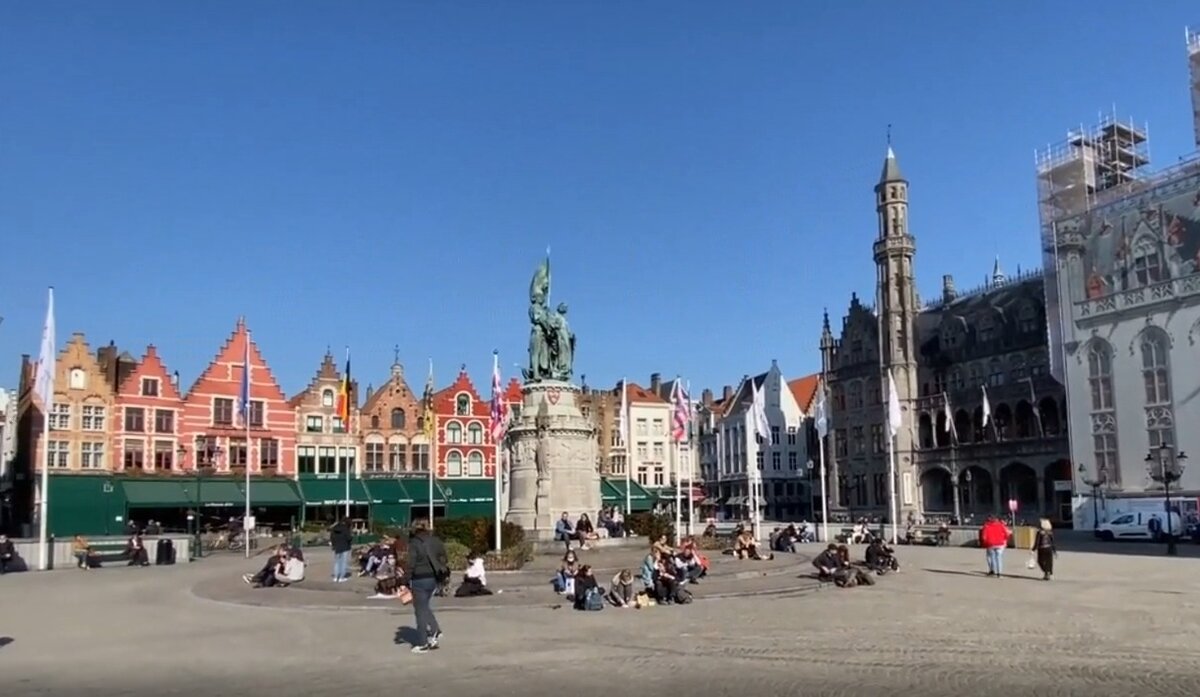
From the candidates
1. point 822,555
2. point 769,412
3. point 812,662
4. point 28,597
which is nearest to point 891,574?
point 822,555

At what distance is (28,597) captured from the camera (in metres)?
23.7

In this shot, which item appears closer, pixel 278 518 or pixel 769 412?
pixel 278 518

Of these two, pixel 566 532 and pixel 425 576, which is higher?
pixel 425 576

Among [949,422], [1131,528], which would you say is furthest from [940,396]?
[1131,528]

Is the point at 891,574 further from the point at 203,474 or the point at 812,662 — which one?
the point at 203,474

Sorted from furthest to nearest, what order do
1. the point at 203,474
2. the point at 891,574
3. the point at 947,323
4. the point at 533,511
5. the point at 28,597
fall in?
the point at 947,323 → the point at 203,474 → the point at 533,511 → the point at 891,574 → the point at 28,597

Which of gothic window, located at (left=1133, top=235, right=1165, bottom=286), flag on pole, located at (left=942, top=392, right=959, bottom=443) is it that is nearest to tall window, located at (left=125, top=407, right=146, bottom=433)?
flag on pole, located at (left=942, top=392, right=959, bottom=443)

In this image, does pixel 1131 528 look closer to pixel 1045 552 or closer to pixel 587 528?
pixel 1045 552

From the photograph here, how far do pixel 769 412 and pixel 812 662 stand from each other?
8367 cm

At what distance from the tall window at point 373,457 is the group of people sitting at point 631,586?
1867 inches

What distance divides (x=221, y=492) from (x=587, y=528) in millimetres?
36331

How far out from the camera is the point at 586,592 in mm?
18656

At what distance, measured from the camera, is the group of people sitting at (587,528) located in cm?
2873

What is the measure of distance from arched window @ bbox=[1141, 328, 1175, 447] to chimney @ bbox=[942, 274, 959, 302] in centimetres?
3065
